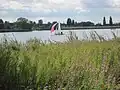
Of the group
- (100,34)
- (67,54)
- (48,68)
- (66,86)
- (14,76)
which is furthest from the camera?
(100,34)

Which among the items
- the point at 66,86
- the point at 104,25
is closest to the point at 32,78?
the point at 66,86

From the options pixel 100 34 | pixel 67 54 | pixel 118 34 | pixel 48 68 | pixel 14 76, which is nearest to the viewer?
pixel 14 76

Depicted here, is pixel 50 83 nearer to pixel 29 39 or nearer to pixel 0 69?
pixel 0 69

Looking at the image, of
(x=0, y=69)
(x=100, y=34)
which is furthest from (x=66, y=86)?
(x=100, y=34)

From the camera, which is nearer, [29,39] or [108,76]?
[108,76]

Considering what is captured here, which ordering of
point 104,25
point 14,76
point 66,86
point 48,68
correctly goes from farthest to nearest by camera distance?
point 104,25, point 48,68, point 14,76, point 66,86

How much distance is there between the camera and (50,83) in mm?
6332

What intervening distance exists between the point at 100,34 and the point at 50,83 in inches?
359

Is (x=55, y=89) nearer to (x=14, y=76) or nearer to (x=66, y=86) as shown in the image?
(x=66, y=86)

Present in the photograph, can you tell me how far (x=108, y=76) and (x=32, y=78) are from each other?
61.0 inches

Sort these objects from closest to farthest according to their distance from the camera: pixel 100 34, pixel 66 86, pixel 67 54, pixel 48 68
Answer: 1. pixel 66 86
2. pixel 48 68
3. pixel 67 54
4. pixel 100 34

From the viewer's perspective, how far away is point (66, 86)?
5820 mm

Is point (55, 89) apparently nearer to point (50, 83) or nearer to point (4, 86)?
point (50, 83)

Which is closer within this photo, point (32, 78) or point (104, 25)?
point (32, 78)
